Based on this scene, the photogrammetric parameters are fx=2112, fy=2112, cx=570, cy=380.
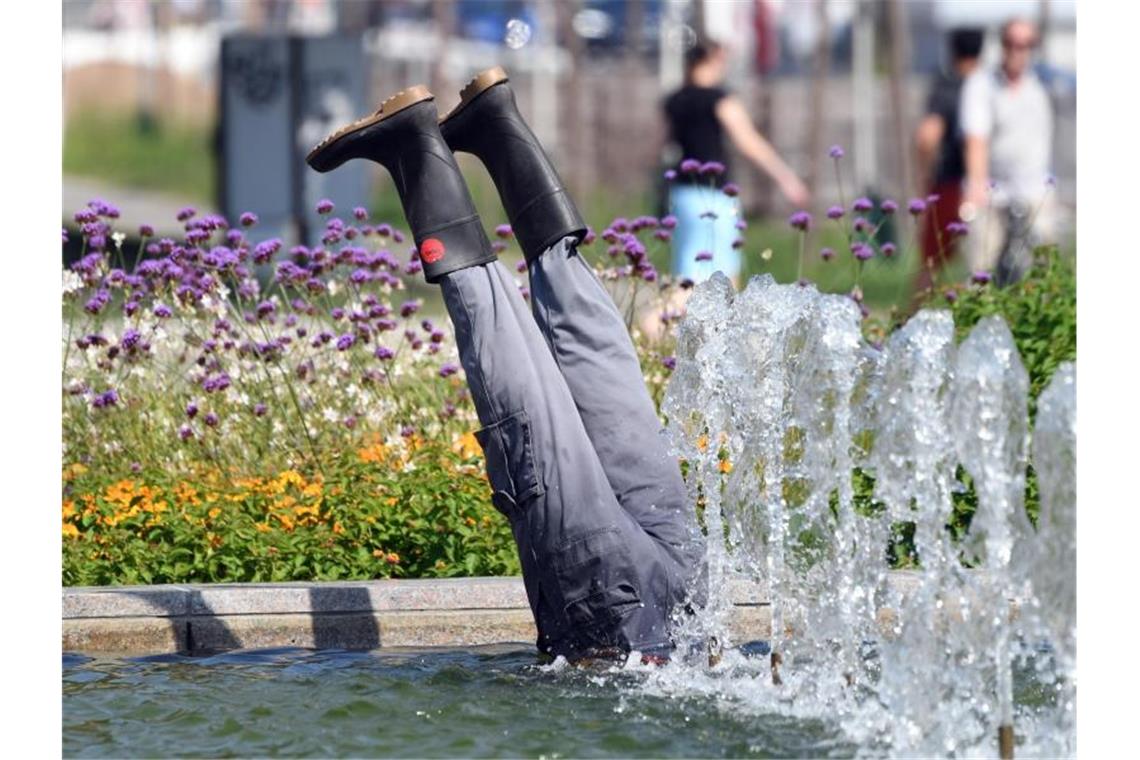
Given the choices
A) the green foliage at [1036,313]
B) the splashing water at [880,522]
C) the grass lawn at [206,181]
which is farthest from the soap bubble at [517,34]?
the splashing water at [880,522]

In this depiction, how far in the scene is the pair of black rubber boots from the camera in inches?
197

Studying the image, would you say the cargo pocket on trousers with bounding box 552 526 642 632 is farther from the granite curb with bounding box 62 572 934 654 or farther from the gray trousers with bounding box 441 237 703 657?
the granite curb with bounding box 62 572 934 654

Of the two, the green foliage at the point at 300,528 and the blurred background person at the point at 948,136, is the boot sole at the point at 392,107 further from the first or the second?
the blurred background person at the point at 948,136

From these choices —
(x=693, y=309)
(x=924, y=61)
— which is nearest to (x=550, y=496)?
(x=693, y=309)

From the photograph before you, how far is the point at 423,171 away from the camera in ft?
16.8

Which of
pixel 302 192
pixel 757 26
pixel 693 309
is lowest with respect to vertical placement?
pixel 693 309

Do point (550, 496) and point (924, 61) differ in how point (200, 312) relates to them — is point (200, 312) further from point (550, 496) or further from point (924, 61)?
point (924, 61)

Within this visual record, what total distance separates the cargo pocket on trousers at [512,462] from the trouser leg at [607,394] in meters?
0.24

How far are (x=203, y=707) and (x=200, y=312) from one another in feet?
8.37

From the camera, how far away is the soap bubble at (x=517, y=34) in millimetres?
25281

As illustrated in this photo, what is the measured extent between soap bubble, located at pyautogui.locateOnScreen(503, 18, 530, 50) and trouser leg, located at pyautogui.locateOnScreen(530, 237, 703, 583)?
20.3 m

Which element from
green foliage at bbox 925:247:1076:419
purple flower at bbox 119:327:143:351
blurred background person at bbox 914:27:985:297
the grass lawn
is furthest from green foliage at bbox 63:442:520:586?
the grass lawn
